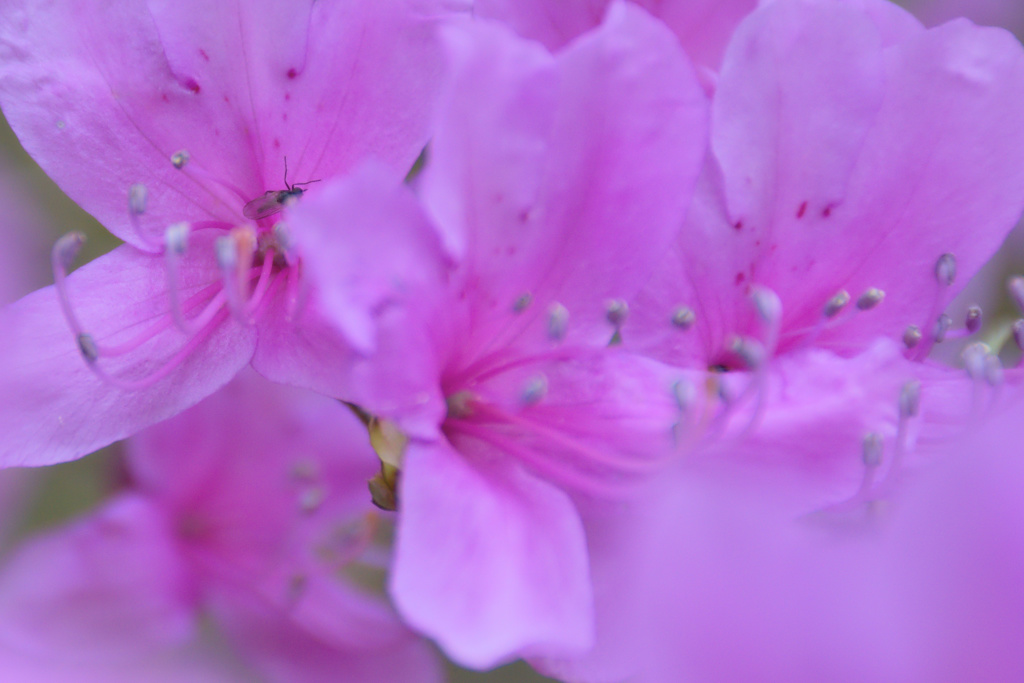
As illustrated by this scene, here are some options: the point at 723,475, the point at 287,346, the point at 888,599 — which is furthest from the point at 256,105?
the point at 888,599

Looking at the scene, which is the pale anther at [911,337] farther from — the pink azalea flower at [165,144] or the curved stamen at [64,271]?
the curved stamen at [64,271]

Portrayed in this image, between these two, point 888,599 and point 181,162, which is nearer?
point 888,599

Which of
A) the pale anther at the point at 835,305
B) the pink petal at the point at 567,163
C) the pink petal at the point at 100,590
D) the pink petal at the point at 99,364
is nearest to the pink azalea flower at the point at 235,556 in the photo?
the pink petal at the point at 100,590

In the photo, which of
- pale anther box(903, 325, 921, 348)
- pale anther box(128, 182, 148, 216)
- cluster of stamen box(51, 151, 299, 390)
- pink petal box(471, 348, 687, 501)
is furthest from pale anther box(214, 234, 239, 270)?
pale anther box(903, 325, 921, 348)

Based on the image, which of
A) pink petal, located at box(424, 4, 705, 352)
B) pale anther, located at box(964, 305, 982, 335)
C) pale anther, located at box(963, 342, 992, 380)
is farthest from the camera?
pale anther, located at box(964, 305, 982, 335)

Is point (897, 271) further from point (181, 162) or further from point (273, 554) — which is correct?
point (273, 554)

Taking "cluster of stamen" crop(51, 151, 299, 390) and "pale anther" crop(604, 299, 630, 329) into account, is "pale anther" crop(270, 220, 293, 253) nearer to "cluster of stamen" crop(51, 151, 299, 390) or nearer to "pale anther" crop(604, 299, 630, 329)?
"cluster of stamen" crop(51, 151, 299, 390)

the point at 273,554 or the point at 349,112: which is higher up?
the point at 349,112
